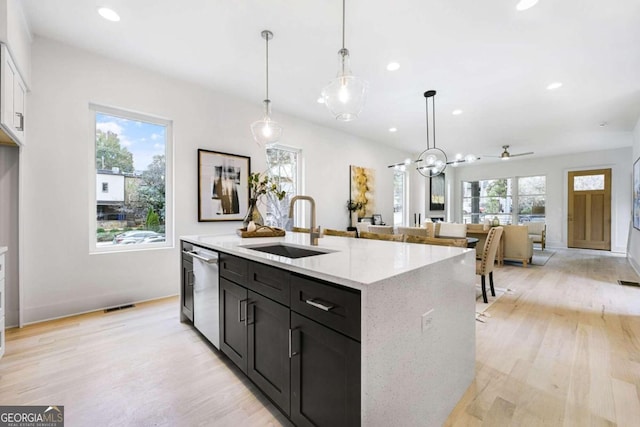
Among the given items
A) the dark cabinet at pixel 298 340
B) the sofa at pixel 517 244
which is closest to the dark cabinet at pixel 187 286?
the dark cabinet at pixel 298 340

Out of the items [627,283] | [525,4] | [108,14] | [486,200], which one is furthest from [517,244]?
[108,14]

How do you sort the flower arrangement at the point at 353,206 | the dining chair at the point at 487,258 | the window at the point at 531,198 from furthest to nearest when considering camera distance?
the window at the point at 531,198 → the flower arrangement at the point at 353,206 → the dining chair at the point at 487,258

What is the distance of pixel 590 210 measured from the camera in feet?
25.0

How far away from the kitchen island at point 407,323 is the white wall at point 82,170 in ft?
7.53

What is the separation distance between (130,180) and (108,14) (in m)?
1.74

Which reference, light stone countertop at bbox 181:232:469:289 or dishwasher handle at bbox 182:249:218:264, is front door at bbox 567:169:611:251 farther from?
dishwasher handle at bbox 182:249:218:264

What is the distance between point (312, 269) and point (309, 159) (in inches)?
167

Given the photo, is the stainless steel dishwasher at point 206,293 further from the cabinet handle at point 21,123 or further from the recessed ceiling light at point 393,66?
the recessed ceiling light at point 393,66

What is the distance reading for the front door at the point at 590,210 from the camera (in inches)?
291

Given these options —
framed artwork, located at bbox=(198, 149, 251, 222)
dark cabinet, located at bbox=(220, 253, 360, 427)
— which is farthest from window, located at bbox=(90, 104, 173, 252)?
dark cabinet, located at bbox=(220, 253, 360, 427)

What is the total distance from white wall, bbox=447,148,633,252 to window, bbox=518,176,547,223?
0.54 ft

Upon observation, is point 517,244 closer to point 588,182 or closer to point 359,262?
point 588,182

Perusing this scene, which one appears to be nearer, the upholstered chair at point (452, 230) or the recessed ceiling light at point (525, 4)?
the recessed ceiling light at point (525, 4)

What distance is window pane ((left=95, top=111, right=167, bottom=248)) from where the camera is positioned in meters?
→ 3.21
